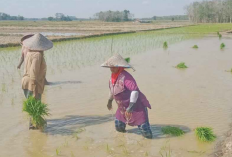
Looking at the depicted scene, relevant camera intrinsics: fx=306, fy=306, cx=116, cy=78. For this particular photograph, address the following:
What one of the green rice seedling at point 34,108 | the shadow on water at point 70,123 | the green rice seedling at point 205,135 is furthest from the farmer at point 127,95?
the green rice seedling at point 34,108

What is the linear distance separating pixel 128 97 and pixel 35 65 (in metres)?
1.26

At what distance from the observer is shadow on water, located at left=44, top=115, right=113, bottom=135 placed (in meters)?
4.16

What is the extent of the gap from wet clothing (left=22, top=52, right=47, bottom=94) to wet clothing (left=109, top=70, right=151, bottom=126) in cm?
99

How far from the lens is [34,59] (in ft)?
12.9

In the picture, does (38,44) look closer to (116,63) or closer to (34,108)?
(34,108)

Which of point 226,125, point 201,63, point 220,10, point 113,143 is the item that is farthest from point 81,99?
point 220,10

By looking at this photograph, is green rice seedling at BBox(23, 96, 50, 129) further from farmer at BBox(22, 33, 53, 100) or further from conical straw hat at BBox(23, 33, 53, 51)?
conical straw hat at BBox(23, 33, 53, 51)

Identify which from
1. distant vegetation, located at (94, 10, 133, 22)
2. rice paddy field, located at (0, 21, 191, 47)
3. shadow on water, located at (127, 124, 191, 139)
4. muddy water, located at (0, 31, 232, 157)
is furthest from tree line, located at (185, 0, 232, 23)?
shadow on water, located at (127, 124, 191, 139)

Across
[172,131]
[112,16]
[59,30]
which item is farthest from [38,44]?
[112,16]

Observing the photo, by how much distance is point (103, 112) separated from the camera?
505 cm

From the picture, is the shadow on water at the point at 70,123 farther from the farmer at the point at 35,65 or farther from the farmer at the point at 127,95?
the farmer at the point at 127,95

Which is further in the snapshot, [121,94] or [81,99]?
[81,99]

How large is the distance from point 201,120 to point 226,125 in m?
0.38

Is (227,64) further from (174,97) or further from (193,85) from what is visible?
(174,97)
